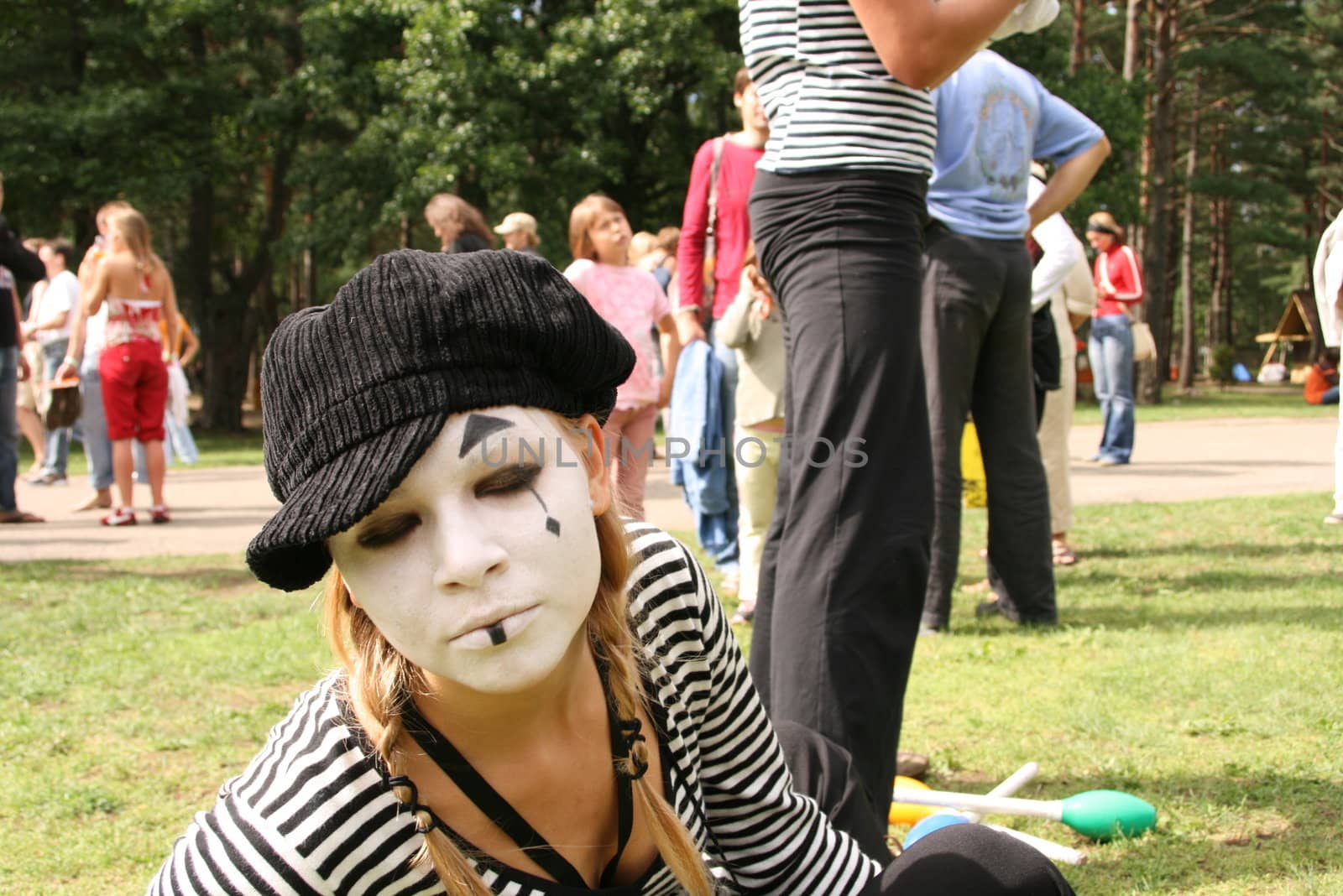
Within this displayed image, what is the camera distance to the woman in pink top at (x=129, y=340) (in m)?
8.17

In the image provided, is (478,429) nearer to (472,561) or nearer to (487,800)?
(472,561)

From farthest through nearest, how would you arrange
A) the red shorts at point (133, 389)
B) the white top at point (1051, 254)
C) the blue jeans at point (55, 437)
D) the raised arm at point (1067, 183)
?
the blue jeans at point (55, 437) → the red shorts at point (133, 389) → the white top at point (1051, 254) → the raised arm at point (1067, 183)

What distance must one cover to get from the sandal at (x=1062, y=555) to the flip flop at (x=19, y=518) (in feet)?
20.9

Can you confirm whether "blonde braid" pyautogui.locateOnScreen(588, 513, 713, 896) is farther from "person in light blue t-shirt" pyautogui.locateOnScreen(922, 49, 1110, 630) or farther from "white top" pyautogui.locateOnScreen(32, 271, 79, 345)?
"white top" pyautogui.locateOnScreen(32, 271, 79, 345)

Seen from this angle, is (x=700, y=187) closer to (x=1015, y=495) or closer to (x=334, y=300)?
(x=1015, y=495)

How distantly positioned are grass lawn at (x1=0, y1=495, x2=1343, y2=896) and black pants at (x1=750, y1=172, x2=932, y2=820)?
0.60 m

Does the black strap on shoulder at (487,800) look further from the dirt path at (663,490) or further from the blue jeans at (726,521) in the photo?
the dirt path at (663,490)

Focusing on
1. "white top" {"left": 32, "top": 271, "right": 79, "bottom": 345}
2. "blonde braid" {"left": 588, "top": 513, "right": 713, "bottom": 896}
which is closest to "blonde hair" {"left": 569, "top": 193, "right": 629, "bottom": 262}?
"blonde braid" {"left": 588, "top": 513, "right": 713, "bottom": 896}

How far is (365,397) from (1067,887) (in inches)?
44.1

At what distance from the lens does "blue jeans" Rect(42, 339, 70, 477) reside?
11.2 metres

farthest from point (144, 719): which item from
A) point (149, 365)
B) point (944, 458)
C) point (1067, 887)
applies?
point (149, 365)

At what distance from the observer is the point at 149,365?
8.40 meters

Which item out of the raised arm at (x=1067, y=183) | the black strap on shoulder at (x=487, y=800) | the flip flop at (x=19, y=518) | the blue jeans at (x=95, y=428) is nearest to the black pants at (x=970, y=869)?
the black strap on shoulder at (x=487, y=800)

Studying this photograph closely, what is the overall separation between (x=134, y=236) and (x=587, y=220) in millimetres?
3721
